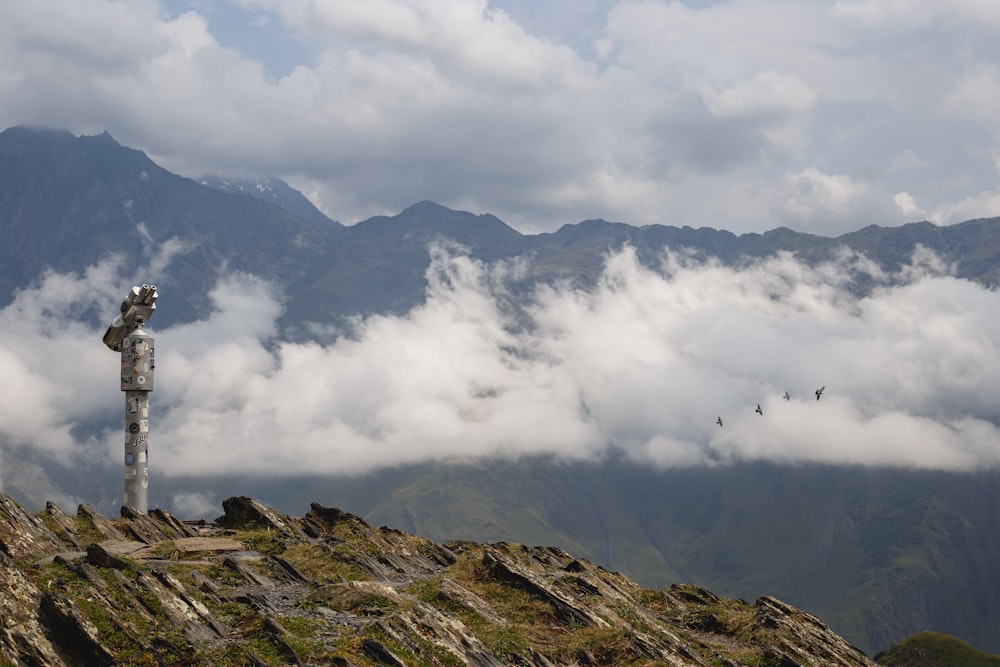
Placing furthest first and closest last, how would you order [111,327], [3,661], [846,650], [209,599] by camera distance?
[111,327] < [846,650] < [209,599] < [3,661]

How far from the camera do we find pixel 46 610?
123 feet

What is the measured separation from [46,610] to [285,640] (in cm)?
903

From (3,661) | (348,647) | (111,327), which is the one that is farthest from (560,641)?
(111,327)

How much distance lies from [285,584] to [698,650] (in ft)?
71.7

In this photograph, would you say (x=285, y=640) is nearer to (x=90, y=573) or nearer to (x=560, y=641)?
(x=90, y=573)

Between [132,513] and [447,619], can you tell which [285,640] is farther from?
[132,513]

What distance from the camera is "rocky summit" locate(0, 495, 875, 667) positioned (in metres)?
37.8

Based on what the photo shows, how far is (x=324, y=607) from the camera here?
46.6 m

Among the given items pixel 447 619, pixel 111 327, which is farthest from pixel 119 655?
pixel 111 327

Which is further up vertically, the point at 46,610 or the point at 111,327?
the point at 111,327

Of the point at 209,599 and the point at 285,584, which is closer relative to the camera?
the point at 209,599

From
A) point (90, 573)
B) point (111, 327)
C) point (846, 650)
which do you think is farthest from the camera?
point (111, 327)

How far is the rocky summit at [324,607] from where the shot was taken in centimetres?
3781

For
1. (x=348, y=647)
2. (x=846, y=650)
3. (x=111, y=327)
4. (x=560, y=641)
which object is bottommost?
(x=846, y=650)
